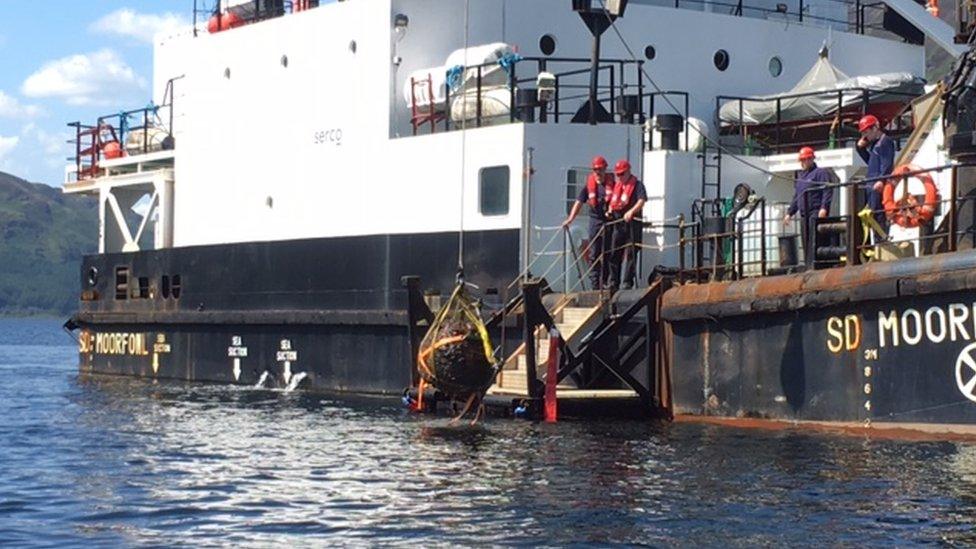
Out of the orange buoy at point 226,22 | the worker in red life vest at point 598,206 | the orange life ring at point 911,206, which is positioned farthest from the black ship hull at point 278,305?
the orange life ring at point 911,206

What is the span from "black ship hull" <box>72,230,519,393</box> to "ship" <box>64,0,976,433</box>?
33mm

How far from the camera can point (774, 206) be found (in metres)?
17.8

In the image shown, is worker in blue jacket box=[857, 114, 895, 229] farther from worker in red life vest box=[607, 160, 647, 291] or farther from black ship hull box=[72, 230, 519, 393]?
black ship hull box=[72, 230, 519, 393]

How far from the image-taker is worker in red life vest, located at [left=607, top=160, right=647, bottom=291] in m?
16.8

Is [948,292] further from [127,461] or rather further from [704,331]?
[127,461]

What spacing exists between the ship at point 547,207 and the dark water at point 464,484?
82cm

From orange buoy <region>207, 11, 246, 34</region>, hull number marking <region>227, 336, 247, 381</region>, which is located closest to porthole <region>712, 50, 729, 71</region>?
orange buoy <region>207, 11, 246, 34</region>

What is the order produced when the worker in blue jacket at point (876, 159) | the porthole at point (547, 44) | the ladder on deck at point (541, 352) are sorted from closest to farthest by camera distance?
the worker in blue jacket at point (876, 159) → the ladder on deck at point (541, 352) → the porthole at point (547, 44)

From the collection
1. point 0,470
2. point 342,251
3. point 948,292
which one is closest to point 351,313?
point 342,251

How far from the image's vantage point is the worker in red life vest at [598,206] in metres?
16.9

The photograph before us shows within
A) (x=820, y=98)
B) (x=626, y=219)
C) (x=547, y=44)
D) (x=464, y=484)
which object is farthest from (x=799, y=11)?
(x=464, y=484)

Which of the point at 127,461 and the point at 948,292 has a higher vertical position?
the point at 948,292

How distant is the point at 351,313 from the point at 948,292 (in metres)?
7.92

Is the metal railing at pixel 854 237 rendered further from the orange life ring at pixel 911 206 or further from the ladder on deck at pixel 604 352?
the ladder on deck at pixel 604 352
